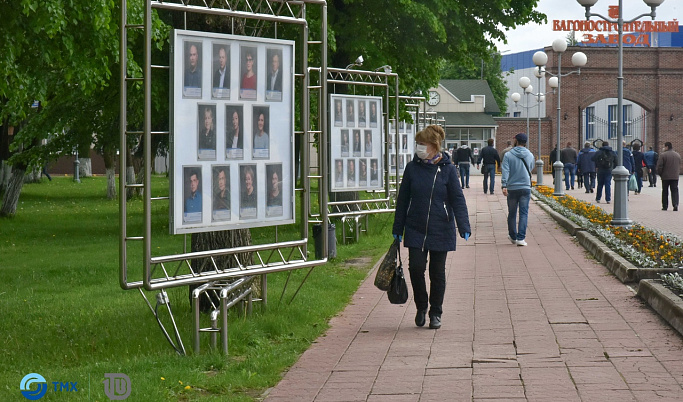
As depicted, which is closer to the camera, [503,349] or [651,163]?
[503,349]

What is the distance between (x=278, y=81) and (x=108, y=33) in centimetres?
630

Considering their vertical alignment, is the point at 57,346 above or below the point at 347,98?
below

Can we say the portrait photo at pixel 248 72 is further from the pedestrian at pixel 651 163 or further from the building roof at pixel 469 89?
the building roof at pixel 469 89

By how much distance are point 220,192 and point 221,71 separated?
2.95 ft

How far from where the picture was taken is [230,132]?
25.1 feet

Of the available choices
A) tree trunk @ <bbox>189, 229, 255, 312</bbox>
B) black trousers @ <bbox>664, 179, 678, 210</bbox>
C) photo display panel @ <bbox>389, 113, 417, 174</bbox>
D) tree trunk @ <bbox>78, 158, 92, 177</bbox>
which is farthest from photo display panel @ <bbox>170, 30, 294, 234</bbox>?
tree trunk @ <bbox>78, 158, 92, 177</bbox>

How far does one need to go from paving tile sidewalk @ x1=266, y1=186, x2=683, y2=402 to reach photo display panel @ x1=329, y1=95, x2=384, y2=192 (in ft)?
14.3

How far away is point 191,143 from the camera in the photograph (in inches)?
290

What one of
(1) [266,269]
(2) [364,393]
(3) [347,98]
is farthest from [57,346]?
(3) [347,98]

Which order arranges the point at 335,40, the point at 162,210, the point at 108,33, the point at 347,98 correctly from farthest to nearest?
the point at 162,210
the point at 335,40
the point at 347,98
the point at 108,33

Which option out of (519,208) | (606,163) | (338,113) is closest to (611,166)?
(606,163)

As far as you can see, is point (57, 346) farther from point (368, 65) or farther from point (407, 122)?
point (407, 122)

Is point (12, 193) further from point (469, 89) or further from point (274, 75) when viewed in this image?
point (469, 89)

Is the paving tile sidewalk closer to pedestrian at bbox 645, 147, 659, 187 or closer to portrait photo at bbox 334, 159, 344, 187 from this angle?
portrait photo at bbox 334, 159, 344, 187
